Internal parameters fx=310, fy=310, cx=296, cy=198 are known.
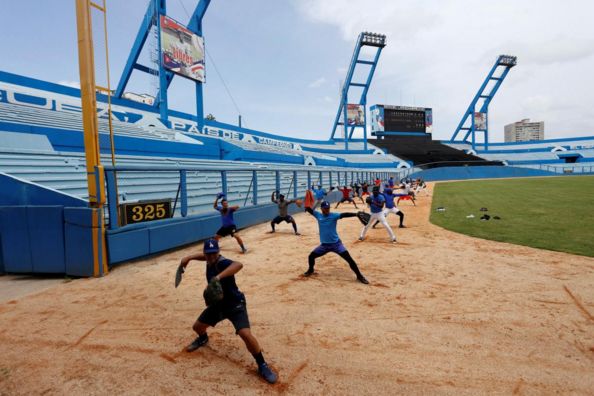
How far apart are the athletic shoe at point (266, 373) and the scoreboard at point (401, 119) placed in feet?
259

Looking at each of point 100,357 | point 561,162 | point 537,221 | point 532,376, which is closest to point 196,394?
point 100,357

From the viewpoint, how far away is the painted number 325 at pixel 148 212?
8.31 meters

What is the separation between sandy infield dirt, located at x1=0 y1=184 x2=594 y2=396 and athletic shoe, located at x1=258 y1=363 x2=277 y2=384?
0.25 feet

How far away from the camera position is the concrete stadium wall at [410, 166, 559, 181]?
5941 cm

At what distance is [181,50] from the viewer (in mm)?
27562

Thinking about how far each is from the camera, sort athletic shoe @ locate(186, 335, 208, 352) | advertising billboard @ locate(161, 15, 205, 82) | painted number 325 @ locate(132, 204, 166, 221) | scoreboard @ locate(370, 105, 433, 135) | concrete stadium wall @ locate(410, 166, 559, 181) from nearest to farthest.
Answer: athletic shoe @ locate(186, 335, 208, 352), painted number 325 @ locate(132, 204, 166, 221), advertising billboard @ locate(161, 15, 205, 82), concrete stadium wall @ locate(410, 166, 559, 181), scoreboard @ locate(370, 105, 433, 135)

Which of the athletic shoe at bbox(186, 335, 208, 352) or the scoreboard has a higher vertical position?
the scoreboard

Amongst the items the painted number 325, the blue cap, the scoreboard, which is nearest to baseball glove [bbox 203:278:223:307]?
the blue cap

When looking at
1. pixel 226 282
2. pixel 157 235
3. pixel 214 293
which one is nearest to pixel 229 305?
pixel 226 282

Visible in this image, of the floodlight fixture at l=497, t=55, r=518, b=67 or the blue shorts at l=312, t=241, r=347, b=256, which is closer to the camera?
the blue shorts at l=312, t=241, r=347, b=256

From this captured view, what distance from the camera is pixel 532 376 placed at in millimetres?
3314

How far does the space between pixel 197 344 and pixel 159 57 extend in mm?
27707

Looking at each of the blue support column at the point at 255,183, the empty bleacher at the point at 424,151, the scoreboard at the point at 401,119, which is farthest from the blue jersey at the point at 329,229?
the scoreboard at the point at 401,119

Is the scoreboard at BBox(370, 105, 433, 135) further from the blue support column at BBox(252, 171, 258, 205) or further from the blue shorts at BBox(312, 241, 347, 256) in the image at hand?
the blue shorts at BBox(312, 241, 347, 256)
